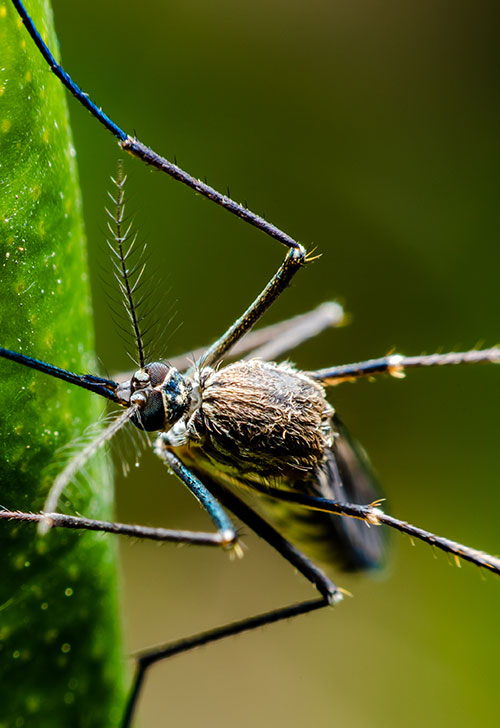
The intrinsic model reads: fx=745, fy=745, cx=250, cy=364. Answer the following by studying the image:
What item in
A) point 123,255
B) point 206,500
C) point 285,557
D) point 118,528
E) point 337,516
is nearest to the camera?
point 118,528

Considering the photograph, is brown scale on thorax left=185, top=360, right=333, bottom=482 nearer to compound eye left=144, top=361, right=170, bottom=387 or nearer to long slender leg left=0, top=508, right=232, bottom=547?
compound eye left=144, top=361, right=170, bottom=387

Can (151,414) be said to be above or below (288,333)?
below

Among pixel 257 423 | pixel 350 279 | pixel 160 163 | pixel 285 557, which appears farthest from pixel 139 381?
pixel 350 279

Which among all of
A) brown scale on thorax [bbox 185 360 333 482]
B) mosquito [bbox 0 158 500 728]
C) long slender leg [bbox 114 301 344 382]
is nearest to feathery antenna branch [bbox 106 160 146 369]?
mosquito [bbox 0 158 500 728]

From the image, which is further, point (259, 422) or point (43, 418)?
point (259, 422)

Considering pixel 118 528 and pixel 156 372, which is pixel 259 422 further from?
pixel 118 528

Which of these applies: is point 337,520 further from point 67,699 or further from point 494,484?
point 494,484
